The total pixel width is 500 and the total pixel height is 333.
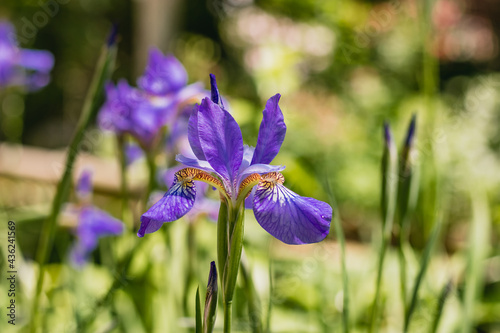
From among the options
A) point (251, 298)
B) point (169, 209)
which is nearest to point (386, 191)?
point (251, 298)

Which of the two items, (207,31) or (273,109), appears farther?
(207,31)

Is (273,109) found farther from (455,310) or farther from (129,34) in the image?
(129,34)

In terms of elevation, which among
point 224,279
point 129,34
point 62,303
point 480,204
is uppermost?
point 129,34

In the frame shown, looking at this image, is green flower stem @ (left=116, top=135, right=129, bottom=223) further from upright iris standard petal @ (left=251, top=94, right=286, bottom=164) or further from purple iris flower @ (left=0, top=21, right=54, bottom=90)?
purple iris flower @ (left=0, top=21, right=54, bottom=90)

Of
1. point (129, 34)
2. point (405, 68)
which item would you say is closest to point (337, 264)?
point (405, 68)

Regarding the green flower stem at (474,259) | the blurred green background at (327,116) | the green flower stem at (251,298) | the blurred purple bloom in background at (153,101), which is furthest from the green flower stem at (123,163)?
the green flower stem at (474,259)

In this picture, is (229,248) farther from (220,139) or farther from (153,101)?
(153,101)

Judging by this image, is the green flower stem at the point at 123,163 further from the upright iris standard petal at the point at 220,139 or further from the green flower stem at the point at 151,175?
the upright iris standard petal at the point at 220,139
